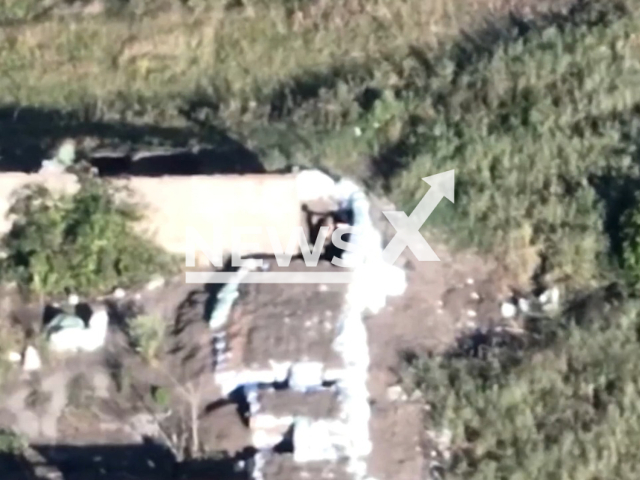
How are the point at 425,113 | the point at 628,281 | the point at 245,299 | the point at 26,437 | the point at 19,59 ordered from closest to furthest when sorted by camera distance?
1. the point at 26,437
2. the point at 245,299
3. the point at 628,281
4. the point at 425,113
5. the point at 19,59

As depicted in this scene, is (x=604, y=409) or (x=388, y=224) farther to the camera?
(x=388, y=224)

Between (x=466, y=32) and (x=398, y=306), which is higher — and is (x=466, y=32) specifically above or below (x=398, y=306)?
above

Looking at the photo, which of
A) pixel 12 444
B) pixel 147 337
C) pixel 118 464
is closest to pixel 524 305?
pixel 147 337

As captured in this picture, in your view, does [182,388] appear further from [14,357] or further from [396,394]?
[396,394]

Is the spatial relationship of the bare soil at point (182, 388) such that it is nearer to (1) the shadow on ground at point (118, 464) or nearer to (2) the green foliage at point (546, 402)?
(1) the shadow on ground at point (118, 464)

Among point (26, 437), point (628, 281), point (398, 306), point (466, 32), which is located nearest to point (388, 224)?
point (398, 306)

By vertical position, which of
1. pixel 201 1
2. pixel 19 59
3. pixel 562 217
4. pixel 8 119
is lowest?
pixel 562 217

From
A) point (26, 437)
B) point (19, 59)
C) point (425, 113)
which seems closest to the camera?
point (26, 437)

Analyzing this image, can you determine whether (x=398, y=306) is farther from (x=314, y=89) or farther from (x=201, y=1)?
(x=201, y=1)
